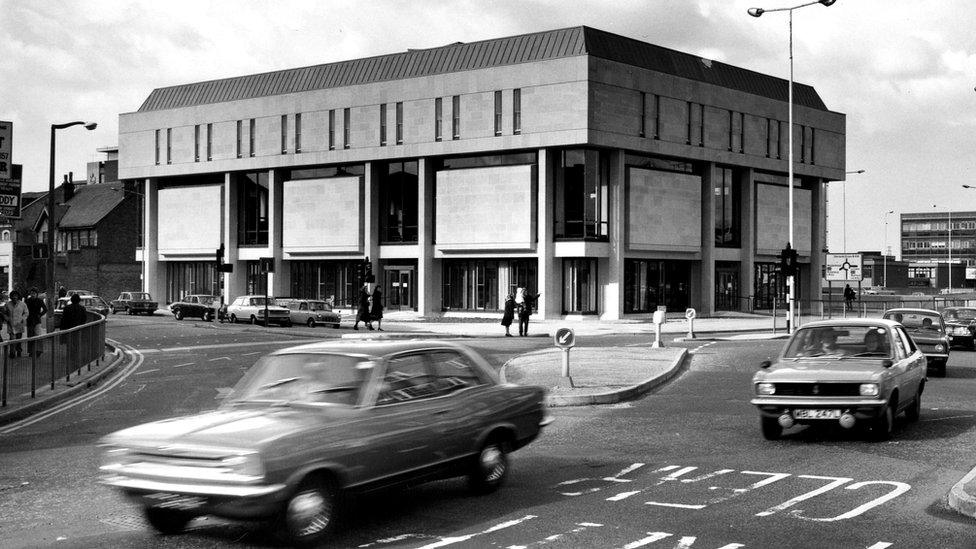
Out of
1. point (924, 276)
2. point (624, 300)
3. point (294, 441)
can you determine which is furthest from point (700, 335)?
point (924, 276)

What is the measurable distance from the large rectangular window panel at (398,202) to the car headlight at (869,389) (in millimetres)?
49986

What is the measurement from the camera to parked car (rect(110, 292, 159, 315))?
67.2 meters

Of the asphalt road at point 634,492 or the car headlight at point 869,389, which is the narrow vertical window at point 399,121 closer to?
the asphalt road at point 634,492

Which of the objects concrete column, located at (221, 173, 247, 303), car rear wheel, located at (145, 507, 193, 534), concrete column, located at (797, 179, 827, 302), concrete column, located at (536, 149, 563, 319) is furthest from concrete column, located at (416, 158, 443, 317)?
car rear wheel, located at (145, 507, 193, 534)

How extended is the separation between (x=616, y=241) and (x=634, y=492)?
46.3 m

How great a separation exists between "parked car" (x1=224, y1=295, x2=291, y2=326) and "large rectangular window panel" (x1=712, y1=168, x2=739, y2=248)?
26820 mm

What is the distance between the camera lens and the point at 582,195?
56.0 metres

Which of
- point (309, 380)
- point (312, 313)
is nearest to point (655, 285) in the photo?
point (312, 313)

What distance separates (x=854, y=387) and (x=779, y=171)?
57402 millimetres

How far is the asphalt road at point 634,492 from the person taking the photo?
27.0 ft

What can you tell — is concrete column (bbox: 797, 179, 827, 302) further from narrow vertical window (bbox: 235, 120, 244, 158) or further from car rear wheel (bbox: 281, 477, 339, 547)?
car rear wheel (bbox: 281, 477, 339, 547)

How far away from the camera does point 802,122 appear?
69.6m

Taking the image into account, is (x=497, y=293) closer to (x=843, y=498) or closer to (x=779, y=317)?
(x=779, y=317)

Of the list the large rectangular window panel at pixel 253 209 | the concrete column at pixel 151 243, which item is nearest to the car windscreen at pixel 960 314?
the large rectangular window panel at pixel 253 209
